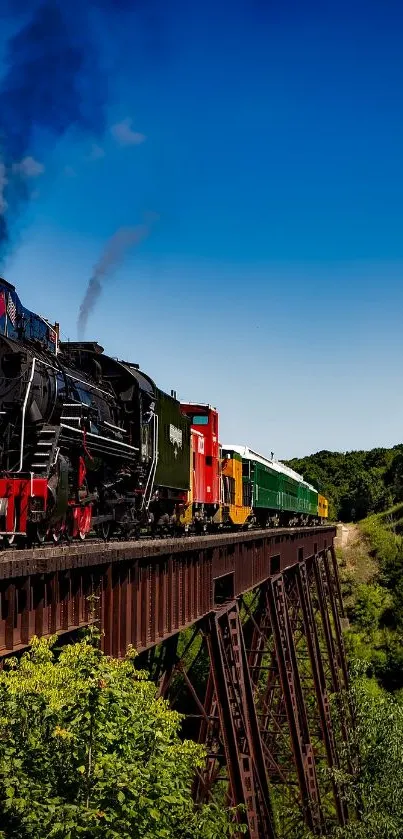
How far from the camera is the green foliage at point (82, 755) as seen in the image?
20.9 feet

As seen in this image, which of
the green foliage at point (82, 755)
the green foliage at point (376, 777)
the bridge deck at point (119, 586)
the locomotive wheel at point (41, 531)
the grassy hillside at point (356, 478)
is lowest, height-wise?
the green foliage at point (376, 777)

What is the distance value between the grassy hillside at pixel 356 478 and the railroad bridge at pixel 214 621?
187ft

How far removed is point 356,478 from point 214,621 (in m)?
91.1

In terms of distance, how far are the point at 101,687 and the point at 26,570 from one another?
1.60 m

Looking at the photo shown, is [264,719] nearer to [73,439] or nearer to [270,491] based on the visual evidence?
[270,491]

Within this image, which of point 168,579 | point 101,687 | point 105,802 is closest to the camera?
point 105,802

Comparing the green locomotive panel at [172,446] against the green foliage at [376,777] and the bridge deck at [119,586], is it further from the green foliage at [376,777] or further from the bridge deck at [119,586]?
the green foliage at [376,777]

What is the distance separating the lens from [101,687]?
23.4 ft

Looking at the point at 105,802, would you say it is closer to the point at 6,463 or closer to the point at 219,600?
the point at 6,463

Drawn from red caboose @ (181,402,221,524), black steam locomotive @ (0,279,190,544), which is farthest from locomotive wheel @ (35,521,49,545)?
red caboose @ (181,402,221,524)

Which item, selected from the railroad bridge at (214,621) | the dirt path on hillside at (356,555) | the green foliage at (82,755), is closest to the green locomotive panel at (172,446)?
the railroad bridge at (214,621)

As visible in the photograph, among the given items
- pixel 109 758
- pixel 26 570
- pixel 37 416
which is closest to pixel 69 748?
pixel 109 758

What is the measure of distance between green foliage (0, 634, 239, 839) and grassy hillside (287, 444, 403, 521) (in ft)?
255

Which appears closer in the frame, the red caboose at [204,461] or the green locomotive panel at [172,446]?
the green locomotive panel at [172,446]
